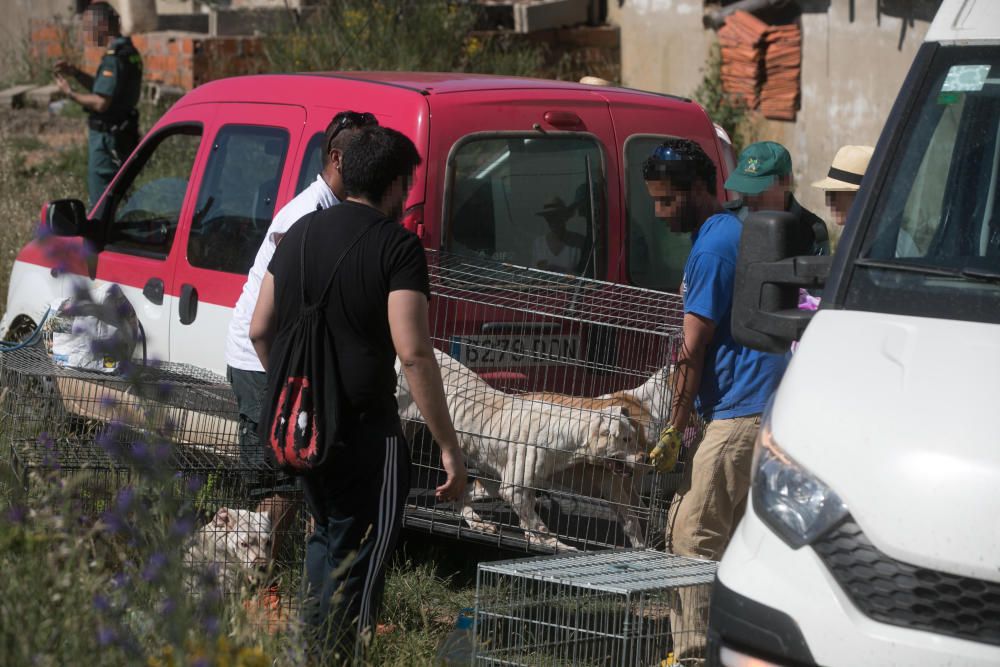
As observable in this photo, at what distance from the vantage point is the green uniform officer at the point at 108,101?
11109 millimetres

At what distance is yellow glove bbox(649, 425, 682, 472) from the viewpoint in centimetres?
473

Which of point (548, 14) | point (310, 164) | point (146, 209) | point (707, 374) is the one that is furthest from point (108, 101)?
point (707, 374)

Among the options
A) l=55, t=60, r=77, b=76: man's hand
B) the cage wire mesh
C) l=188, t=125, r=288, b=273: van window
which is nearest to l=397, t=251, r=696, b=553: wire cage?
the cage wire mesh

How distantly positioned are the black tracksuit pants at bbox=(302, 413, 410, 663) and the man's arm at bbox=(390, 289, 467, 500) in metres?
0.17

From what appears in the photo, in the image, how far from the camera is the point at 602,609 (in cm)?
457

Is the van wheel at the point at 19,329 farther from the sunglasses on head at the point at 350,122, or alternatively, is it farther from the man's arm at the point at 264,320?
the man's arm at the point at 264,320

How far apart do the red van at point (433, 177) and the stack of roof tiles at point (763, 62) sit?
644cm

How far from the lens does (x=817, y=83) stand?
1197 centimetres

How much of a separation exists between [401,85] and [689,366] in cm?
173

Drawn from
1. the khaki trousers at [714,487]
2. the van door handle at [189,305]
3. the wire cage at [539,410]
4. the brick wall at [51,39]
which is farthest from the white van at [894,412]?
the brick wall at [51,39]

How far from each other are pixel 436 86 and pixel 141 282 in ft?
6.16

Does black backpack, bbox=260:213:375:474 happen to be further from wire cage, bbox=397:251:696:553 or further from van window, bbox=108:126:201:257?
van window, bbox=108:126:201:257

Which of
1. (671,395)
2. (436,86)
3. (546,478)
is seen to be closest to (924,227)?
(671,395)

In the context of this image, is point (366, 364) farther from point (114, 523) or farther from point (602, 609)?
point (602, 609)
